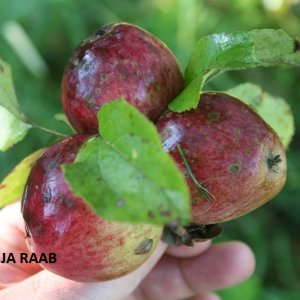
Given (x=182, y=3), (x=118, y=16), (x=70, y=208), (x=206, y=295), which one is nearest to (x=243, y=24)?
(x=182, y=3)

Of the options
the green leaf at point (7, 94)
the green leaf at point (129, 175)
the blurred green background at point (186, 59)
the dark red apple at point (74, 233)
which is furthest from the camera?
the blurred green background at point (186, 59)

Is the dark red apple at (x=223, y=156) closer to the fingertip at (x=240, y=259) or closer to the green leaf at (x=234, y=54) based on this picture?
the green leaf at (x=234, y=54)

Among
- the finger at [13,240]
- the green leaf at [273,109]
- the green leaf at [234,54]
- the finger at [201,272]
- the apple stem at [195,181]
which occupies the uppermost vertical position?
the green leaf at [234,54]

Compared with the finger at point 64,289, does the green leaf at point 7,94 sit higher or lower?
higher

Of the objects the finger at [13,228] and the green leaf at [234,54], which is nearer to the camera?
the green leaf at [234,54]

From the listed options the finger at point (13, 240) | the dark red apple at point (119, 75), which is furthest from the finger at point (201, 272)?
the dark red apple at point (119, 75)

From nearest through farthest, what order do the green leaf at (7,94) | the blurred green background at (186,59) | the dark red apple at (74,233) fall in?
the dark red apple at (74,233), the green leaf at (7,94), the blurred green background at (186,59)

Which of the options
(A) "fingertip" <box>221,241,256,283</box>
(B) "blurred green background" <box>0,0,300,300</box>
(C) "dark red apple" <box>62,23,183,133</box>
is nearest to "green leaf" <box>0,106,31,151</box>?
(C) "dark red apple" <box>62,23,183,133</box>

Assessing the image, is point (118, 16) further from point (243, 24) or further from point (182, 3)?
point (243, 24)
